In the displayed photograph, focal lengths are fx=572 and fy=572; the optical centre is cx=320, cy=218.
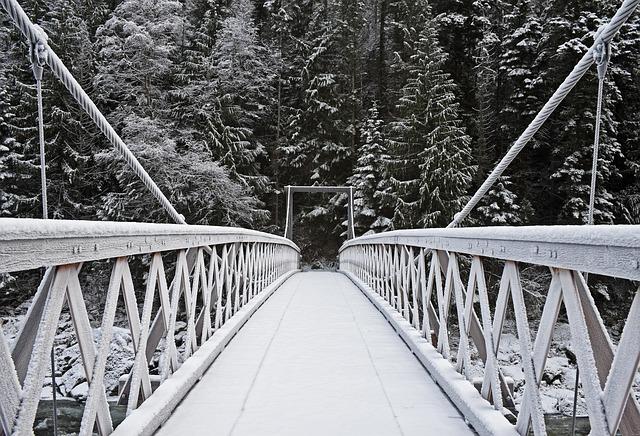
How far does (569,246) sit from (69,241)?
126 centimetres

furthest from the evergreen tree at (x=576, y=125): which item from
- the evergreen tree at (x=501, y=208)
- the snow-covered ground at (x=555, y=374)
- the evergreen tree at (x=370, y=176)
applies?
the evergreen tree at (x=370, y=176)

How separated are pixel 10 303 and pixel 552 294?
612 inches

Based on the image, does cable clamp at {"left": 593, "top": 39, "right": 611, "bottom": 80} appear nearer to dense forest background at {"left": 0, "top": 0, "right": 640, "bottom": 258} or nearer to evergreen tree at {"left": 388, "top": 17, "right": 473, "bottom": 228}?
dense forest background at {"left": 0, "top": 0, "right": 640, "bottom": 258}

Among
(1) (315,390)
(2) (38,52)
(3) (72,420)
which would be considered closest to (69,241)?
(1) (315,390)

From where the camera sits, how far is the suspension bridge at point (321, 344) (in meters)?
1.29

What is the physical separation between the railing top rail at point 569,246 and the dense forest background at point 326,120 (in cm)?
1401

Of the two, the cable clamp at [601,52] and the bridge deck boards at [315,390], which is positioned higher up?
the cable clamp at [601,52]

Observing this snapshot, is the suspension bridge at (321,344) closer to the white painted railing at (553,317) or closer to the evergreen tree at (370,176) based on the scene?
the white painted railing at (553,317)

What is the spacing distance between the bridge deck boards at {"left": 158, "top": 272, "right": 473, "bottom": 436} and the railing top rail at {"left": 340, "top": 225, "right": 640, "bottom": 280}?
0.81 metres

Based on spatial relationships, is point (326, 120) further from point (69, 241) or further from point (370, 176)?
point (69, 241)

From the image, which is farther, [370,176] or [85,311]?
[370,176]

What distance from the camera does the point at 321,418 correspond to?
2.46m

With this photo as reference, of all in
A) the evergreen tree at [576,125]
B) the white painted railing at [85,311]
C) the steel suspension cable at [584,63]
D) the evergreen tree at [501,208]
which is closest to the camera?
the white painted railing at [85,311]

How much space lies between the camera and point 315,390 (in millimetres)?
2902
